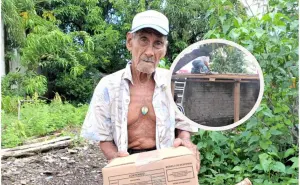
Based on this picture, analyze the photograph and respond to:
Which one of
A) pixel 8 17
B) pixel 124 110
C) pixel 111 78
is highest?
pixel 8 17

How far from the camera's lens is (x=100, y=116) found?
1553 mm

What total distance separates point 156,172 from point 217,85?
442mm

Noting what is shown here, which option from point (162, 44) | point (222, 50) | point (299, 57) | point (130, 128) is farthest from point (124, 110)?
point (299, 57)

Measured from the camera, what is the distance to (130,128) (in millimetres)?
1555

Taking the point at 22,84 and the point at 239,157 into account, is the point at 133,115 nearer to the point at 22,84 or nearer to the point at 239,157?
the point at 239,157

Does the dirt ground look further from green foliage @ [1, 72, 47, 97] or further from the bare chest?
green foliage @ [1, 72, 47, 97]

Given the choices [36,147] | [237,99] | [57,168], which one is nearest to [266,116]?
[237,99]

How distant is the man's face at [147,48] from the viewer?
1425 millimetres

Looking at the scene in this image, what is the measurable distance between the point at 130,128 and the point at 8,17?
5.47 metres

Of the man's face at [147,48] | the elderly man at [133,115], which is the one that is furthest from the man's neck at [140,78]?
the man's face at [147,48]

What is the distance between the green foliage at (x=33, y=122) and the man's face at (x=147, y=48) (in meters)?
3.07

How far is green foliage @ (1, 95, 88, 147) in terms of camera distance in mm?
4312

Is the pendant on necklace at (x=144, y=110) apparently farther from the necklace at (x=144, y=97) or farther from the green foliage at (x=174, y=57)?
the green foliage at (x=174, y=57)

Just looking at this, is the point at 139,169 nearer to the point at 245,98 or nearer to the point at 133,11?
the point at 245,98
